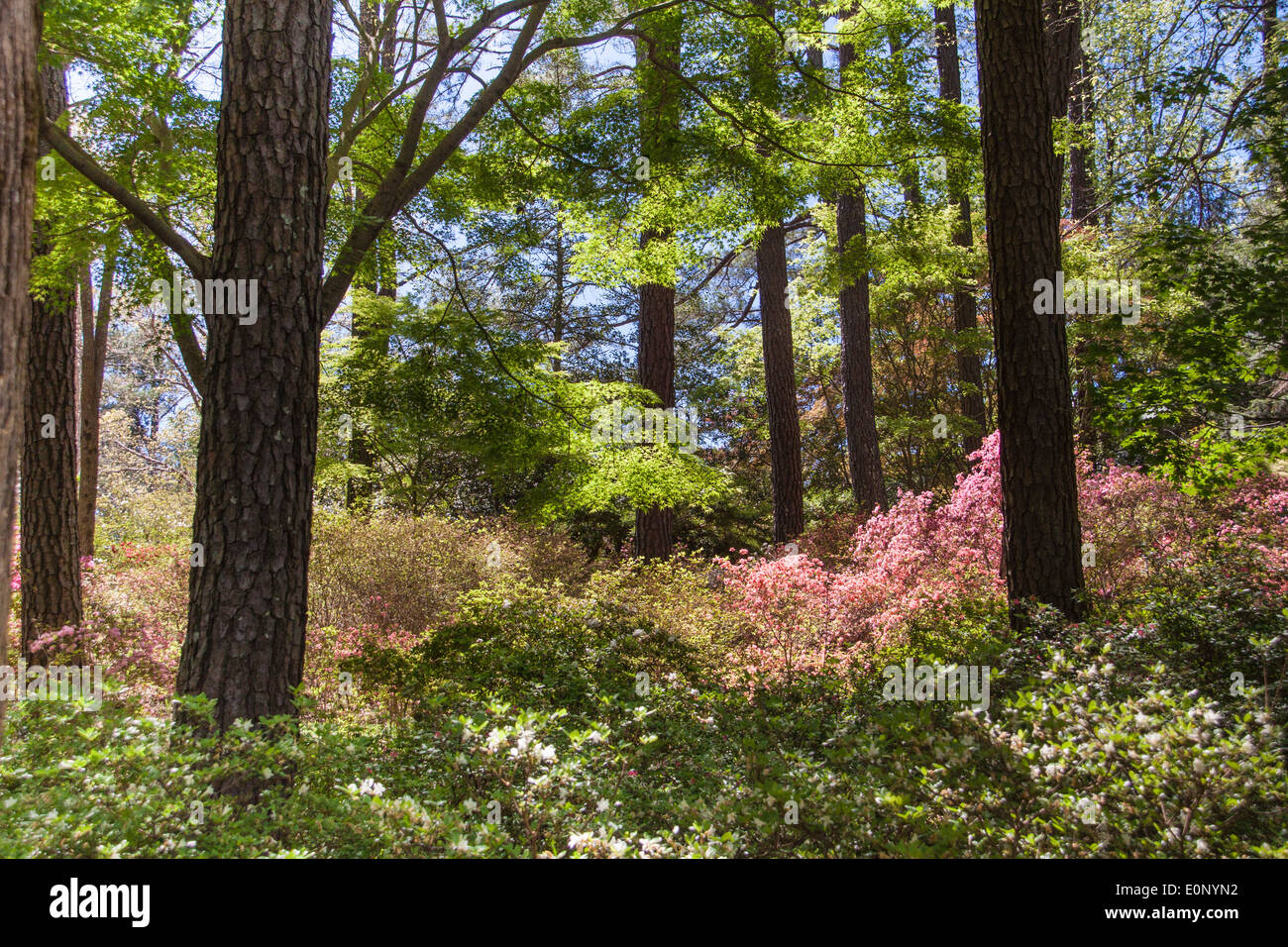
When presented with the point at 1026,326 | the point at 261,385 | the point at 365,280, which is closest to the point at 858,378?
the point at 1026,326

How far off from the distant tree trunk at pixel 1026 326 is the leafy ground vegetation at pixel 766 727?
44 cm

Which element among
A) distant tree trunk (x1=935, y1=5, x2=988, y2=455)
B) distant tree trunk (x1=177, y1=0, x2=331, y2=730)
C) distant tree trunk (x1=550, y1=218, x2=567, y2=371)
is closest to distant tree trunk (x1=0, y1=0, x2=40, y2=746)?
distant tree trunk (x1=177, y1=0, x2=331, y2=730)

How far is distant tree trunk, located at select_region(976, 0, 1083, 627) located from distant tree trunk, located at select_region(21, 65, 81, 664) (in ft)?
23.2

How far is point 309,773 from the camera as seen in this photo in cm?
344

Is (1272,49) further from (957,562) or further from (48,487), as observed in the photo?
(48,487)

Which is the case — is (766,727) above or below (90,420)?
below

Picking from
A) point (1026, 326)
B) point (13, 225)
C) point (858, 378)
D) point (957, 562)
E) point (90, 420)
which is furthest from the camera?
point (858, 378)

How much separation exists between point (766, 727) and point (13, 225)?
3861mm

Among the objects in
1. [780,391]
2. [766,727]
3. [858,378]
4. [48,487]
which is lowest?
[766,727]

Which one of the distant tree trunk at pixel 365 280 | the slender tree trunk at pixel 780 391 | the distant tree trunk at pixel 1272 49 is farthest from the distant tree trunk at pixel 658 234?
the distant tree trunk at pixel 1272 49

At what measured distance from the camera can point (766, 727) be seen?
4.45 m

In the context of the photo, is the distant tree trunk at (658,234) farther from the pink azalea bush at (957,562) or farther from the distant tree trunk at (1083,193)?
the distant tree trunk at (1083,193)
